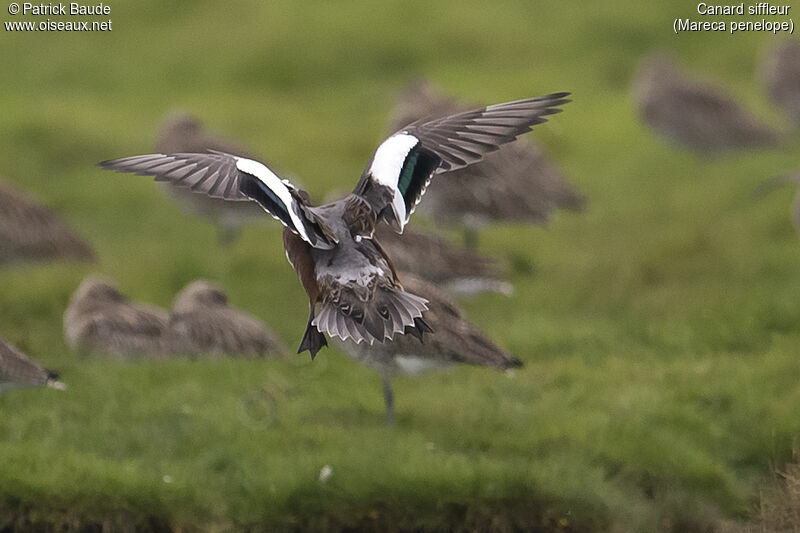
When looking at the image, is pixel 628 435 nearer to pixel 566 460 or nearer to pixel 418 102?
pixel 566 460

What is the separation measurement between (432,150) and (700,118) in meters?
10.3

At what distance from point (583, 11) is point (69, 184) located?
12921mm

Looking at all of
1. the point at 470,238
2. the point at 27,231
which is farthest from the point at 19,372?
the point at 470,238

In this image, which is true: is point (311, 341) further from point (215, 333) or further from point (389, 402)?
point (215, 333)

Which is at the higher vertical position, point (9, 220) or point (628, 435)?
point (9, 220)

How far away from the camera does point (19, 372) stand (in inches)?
295

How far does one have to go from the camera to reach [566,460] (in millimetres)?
7664

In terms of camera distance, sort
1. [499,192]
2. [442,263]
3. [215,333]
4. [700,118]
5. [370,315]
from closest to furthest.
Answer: [370,315] → [215,333] → [442,263] → [499,192] → [700,118]

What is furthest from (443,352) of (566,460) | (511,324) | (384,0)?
(384,0)

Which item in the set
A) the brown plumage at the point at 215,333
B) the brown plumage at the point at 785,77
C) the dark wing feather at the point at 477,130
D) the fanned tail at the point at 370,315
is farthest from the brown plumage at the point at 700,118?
the fanned tail at the point at 370,315

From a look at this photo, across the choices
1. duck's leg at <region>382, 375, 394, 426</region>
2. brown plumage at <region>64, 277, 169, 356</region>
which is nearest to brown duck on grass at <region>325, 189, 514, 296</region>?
duck's leg at <region>382, 375, 394, 426</region>

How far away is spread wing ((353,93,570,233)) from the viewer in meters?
6.18

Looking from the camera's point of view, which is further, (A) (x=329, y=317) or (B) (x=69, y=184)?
(B) (x=69, y=184)

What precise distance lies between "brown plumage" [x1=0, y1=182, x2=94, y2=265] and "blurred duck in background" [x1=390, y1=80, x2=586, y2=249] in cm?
350
